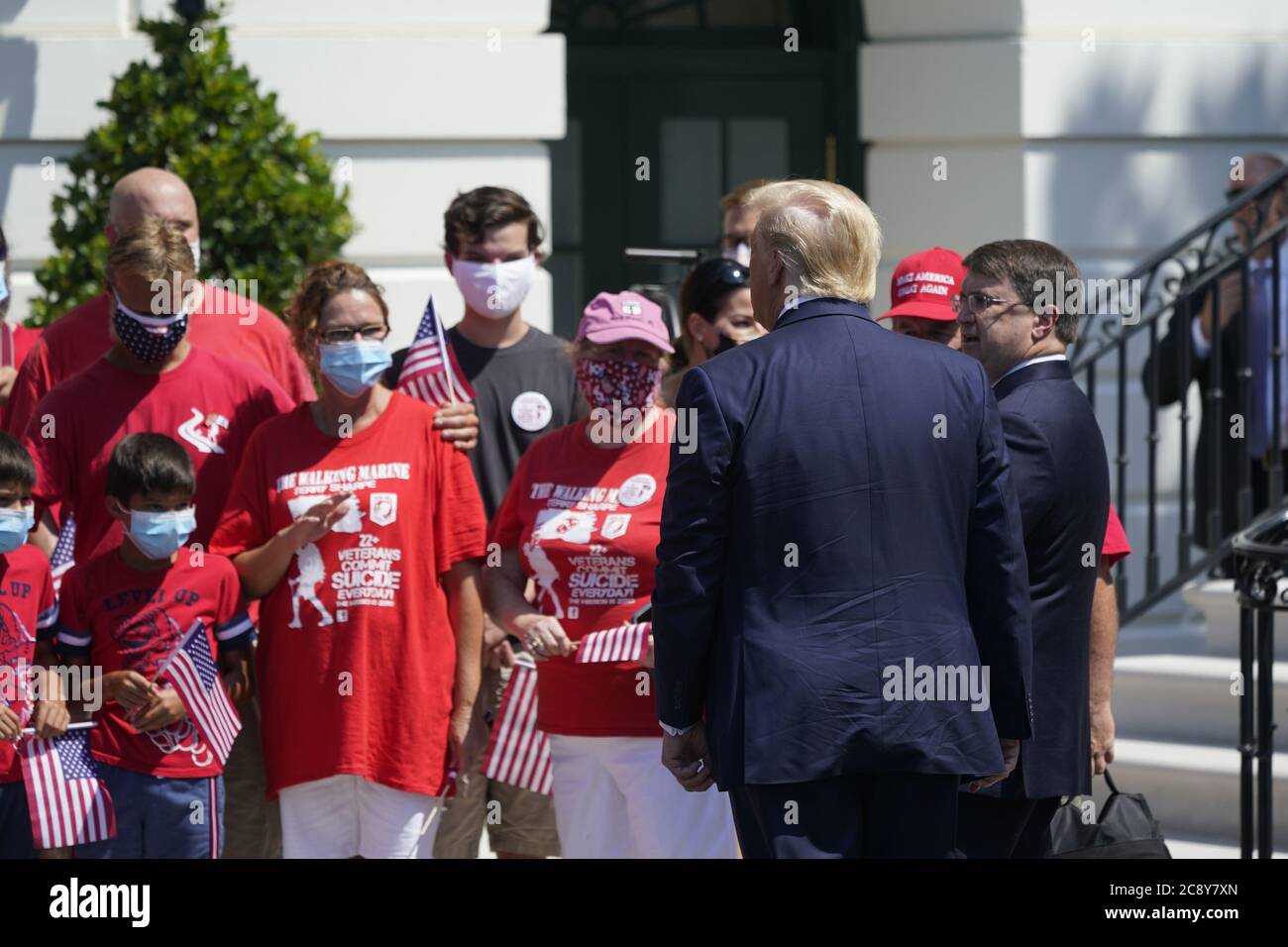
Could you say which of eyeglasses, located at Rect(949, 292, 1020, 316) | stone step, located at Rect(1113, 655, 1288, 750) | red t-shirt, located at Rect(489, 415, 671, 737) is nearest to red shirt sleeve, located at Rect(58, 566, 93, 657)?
red t-shirt, located at Rect(489, 415, 671, 737)

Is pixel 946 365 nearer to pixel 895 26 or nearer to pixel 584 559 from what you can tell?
pixel 584 559

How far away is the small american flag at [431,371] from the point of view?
5348 mm

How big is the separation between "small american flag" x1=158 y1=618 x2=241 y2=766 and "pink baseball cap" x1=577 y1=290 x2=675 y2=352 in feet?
4.53

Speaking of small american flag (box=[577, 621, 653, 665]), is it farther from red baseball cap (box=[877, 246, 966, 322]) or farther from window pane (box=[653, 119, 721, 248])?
window pane (box=[653, 119, 721, 248])

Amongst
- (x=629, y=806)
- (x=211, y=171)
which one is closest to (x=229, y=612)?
(x=629, y=806)

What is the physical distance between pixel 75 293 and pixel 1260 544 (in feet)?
15.7

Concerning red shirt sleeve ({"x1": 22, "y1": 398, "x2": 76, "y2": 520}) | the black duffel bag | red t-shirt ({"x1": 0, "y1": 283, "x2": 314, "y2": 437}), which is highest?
red t-shirt ({"x1": 0, "y1": 283, "x2": 314, "y2": 437})

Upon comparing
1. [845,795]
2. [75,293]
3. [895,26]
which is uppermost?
[895,26]

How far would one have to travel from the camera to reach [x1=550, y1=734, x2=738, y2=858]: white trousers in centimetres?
491

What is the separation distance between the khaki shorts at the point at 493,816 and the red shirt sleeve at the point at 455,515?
0.56 meters

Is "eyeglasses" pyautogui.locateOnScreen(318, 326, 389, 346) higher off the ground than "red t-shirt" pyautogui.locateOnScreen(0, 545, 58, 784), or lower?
higher
